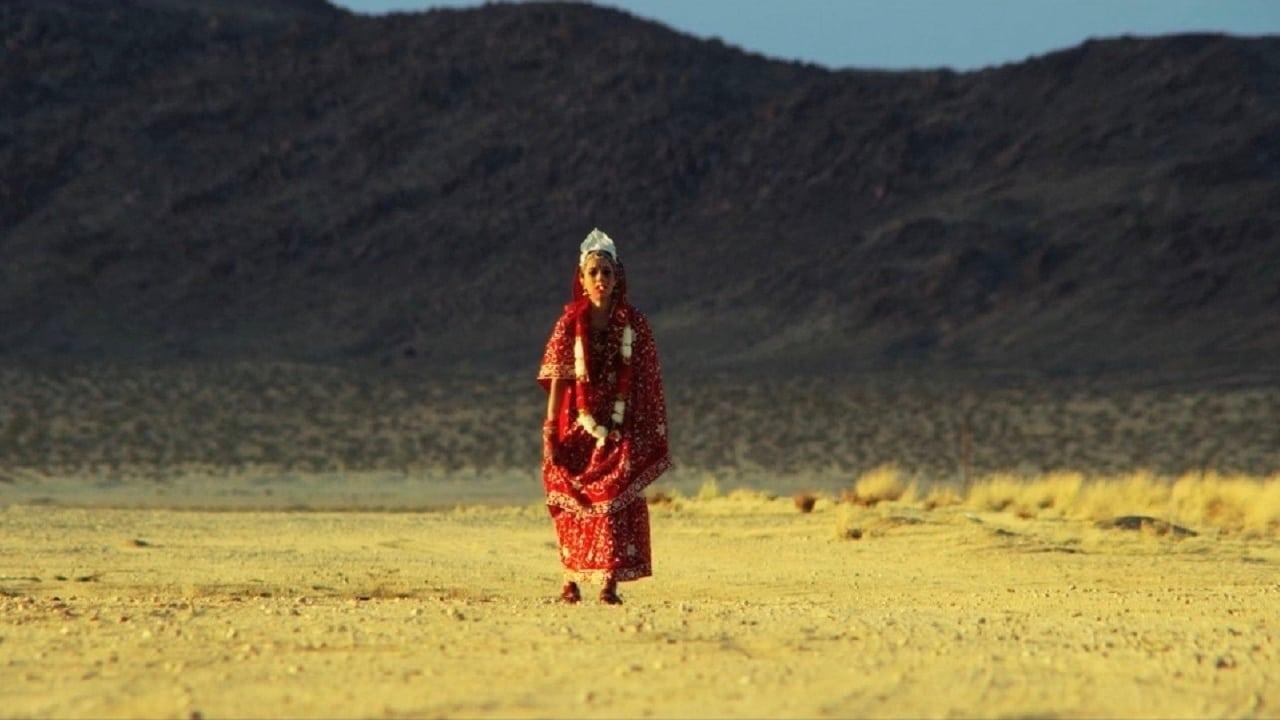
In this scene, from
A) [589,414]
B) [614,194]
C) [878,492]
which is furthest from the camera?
[614,194]

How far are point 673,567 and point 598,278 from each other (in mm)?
6865

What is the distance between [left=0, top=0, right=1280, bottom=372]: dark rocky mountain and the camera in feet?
222

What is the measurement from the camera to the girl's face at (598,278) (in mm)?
12625

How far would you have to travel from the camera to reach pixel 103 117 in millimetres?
86125

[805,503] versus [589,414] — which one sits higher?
[805,503]

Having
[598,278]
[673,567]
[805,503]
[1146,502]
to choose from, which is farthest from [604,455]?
[1146,502]

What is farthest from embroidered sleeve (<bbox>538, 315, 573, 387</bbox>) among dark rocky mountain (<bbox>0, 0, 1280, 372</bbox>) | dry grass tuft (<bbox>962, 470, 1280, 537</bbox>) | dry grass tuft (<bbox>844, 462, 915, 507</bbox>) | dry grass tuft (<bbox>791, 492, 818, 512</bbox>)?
dark rocky mountain (<bbox>0, 0, 1280, 372</bbox>)

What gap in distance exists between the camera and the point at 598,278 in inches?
497

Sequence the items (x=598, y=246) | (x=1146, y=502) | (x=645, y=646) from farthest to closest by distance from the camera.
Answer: (x=1146, y=502), (x=598, y=246), (x=645, y=646)

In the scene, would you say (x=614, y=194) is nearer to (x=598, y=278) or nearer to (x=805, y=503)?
(x=805, y=503)

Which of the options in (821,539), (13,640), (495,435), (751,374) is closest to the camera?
(13,640)

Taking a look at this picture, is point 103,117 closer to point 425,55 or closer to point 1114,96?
point 425,55

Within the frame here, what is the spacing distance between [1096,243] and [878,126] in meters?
12.2

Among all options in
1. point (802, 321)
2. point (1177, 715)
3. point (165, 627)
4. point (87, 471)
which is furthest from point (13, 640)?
point (802, 321)
